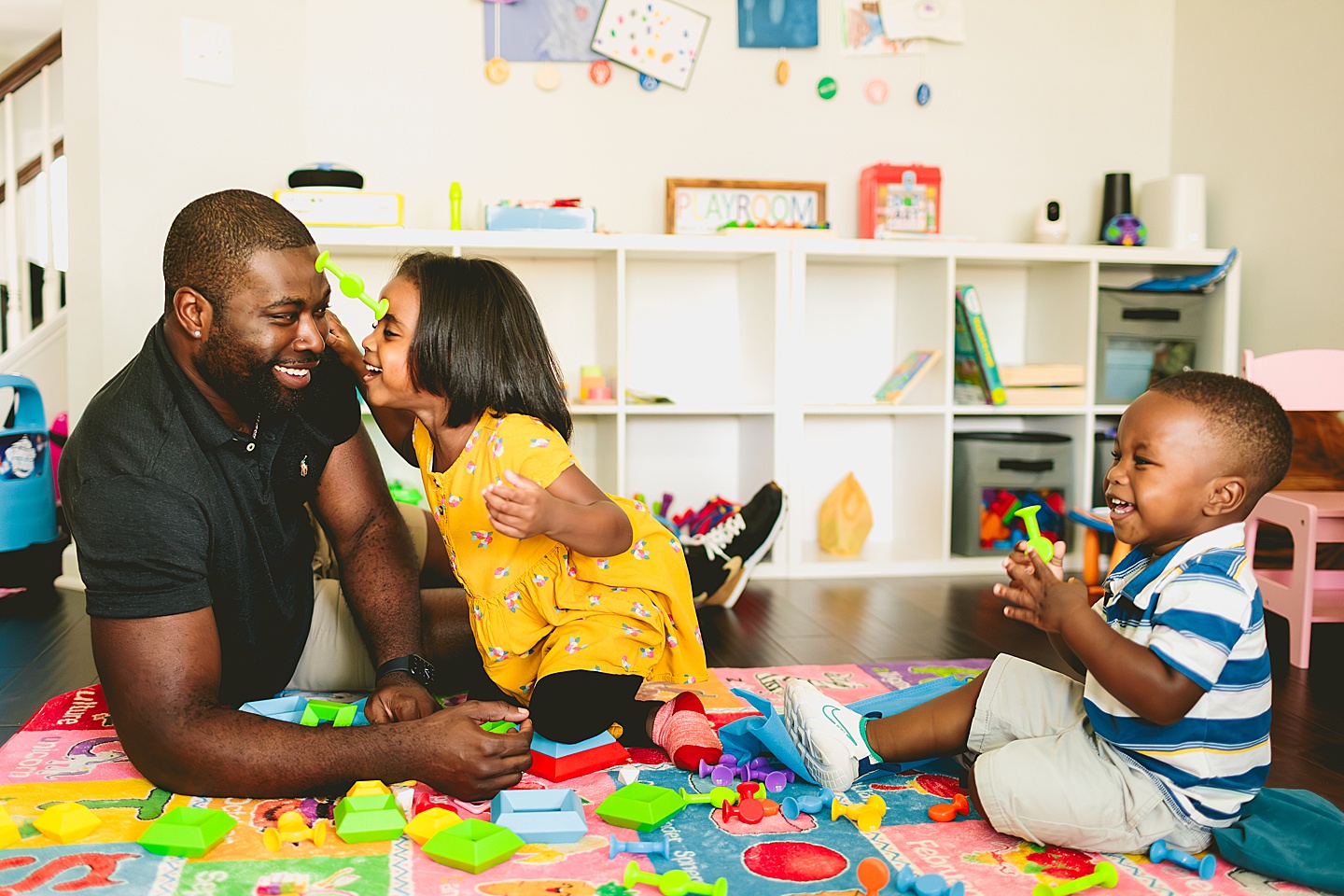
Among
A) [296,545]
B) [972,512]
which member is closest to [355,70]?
[296,545]

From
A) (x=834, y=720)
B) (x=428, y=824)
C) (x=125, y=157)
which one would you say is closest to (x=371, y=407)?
(x=428, y=824)

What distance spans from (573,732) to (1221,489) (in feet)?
2.71

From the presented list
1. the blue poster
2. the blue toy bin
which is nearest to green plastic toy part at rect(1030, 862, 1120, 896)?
the blue toy bin

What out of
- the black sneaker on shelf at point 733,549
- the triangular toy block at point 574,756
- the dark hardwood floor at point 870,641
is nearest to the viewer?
the triangular toy block at point 574,756

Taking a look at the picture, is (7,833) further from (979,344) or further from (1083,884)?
(979,344)

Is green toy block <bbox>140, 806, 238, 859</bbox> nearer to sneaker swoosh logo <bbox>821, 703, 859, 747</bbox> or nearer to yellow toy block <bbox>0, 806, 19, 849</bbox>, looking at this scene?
yellow toy block <bbox>0, 806, 19, 849</bbox>

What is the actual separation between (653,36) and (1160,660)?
2.42 meters

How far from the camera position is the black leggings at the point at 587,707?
136 cm

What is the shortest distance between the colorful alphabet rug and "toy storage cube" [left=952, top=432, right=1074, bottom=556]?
1.64m

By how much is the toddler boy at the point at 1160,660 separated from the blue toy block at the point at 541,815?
300 mm

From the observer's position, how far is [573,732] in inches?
53.6

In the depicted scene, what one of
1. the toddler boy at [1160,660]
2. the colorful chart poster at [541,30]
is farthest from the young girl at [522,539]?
the colorful chart poster at [541,30]

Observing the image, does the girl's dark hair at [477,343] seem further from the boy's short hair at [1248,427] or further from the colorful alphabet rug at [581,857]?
the boy's short hair at [1248,427]

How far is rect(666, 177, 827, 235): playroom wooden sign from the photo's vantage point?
9.73 feet
